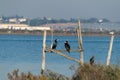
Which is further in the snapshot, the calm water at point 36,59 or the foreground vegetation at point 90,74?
the calm water at point 36,59

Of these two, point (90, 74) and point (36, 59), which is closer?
point (90, 74)

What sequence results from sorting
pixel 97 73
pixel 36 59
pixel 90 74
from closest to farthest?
pixel 97 73 < pixel 90 74 < pixel 36 59

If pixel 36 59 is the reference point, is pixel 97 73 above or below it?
above

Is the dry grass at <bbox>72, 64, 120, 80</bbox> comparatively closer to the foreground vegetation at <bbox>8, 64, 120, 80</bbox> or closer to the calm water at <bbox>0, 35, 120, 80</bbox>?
the foreground vegetation at <bbox>8, 64, 120, 80</bbox>

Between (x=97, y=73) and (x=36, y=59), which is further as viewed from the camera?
(x=36, y=59)

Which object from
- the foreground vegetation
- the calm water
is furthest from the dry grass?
the calm water

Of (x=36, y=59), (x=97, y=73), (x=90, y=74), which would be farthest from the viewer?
(x=36, y=59)

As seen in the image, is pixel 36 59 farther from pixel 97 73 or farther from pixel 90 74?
pixel 97 73

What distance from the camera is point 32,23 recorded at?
556ft

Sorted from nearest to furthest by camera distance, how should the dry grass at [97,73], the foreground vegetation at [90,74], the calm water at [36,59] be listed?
the foreground vegetation at [90,74]
the dry grass at [97,73]
the calm water at [36,59]

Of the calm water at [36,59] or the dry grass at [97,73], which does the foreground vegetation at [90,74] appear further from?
the calm water at [36,59]

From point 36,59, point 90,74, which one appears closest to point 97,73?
point 90,74

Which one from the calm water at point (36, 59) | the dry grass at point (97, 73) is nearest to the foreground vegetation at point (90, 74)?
the dry grass at point (97, 73)

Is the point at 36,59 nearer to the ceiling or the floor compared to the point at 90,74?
nearer to the floor
